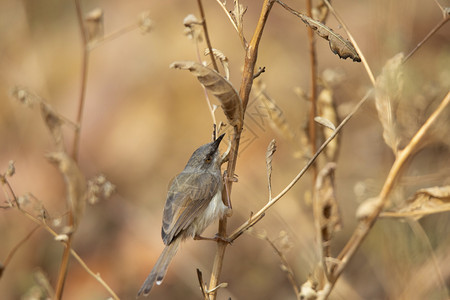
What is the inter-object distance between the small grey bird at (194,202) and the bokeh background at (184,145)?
0.41 metres

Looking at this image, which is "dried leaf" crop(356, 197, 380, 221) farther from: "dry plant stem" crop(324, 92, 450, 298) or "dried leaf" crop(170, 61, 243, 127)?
"dried leaf" crop(170, 61, 243, 127)

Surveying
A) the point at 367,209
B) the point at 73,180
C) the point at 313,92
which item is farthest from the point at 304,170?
the point at 313,92

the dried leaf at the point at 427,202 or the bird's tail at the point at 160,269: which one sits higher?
the bird's tail at the point at 160,269

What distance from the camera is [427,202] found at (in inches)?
75.1

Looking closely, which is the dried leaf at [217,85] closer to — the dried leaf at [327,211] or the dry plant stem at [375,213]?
the dried leaf at [327,211]

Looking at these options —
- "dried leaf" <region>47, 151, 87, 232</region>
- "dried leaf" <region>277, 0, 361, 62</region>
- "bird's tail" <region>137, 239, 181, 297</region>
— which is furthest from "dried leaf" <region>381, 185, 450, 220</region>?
"bird's tail" <region>137, 239, 181, 297</region>

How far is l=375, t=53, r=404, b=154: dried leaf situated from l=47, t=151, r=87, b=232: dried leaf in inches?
41.8

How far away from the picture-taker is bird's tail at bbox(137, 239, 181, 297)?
97.9 inches

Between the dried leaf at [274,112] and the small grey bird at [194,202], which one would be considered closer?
the dried leaf at [274,112]

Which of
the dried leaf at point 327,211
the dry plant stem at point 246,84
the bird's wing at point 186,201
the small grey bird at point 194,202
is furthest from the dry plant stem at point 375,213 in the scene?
the bird's wing at point 186,201

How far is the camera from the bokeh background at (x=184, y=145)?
11.6 feet

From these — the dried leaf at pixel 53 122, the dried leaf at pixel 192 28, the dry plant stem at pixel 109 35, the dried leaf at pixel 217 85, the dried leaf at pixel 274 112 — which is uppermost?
the dry plant stem at pixel 109 35

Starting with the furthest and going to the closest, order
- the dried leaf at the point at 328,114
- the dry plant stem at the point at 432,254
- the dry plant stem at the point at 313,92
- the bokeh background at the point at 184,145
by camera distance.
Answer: the bokeh background at the point at 184,145, the dried leaf at the point at 328,114, the dry plant stem at the point at 313,92, the dry plant stem at the point at 432,254

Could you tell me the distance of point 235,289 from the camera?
455 centimetres
